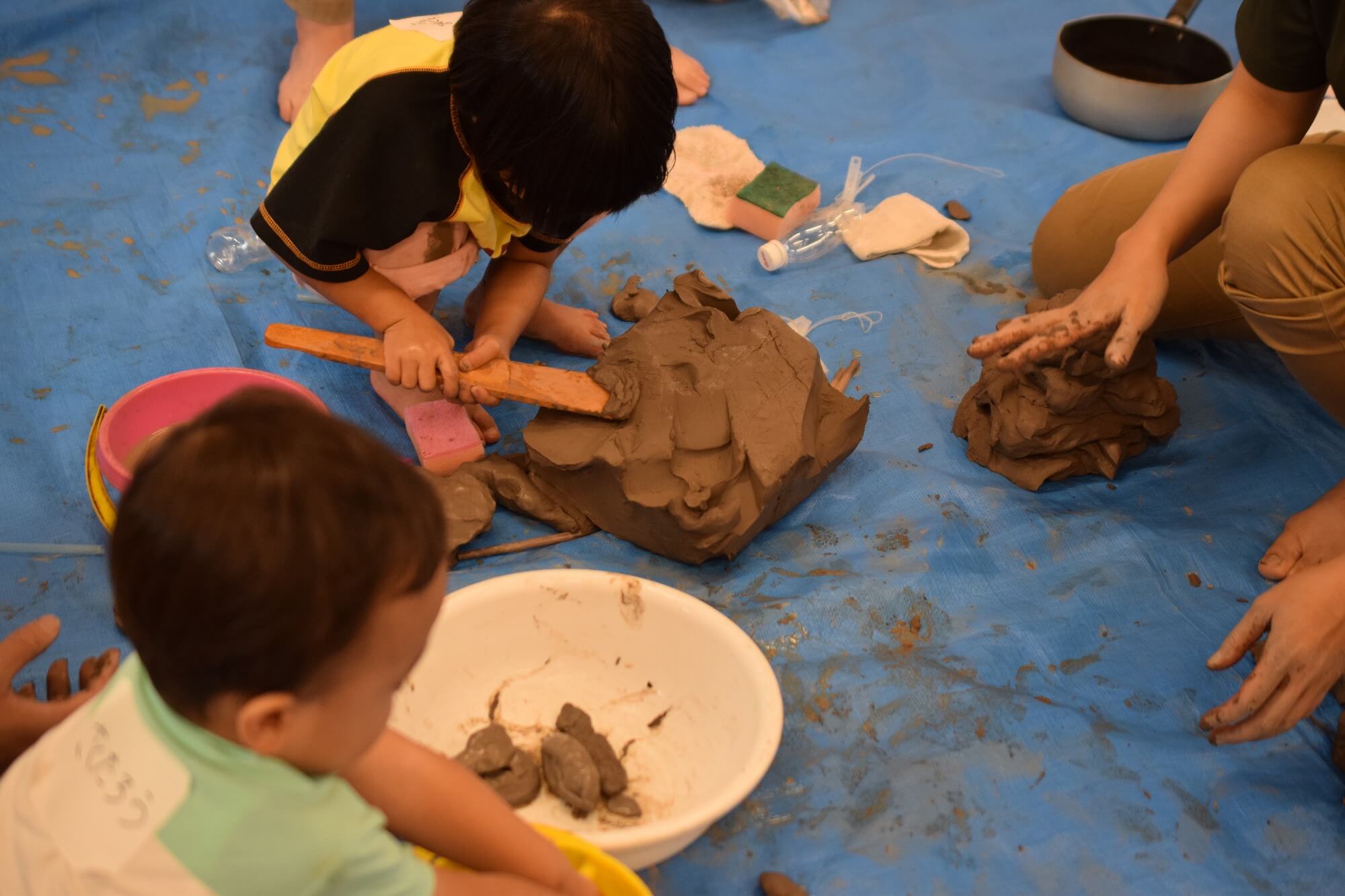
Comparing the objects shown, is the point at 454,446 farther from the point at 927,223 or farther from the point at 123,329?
the point at 927,223

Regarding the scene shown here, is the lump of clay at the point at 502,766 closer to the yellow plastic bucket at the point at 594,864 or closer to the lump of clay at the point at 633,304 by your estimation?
the yellow plastic bucket at the point at 594,864

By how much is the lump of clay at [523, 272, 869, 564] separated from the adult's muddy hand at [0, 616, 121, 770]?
713 millimetres

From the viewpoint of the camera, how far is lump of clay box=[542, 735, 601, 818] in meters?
1.29

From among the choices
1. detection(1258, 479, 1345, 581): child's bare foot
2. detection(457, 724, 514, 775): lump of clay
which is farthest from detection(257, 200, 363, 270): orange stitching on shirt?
detection(1258, 479, 1345, 581): child's bare foot

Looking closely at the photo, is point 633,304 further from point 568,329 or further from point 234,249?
point 234,249

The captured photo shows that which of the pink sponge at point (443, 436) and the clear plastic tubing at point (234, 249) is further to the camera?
the clear plastic tubing at point (234, 249)

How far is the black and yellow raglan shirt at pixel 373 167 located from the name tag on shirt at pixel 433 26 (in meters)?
0.11

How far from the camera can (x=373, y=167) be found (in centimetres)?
159

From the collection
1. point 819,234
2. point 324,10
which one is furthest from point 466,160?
point 324,10

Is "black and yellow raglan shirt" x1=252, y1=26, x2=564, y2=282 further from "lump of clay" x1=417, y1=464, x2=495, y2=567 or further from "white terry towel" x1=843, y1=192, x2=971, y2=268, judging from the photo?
"white terry towel" x1=843, y1=192, x2=971, y2=268

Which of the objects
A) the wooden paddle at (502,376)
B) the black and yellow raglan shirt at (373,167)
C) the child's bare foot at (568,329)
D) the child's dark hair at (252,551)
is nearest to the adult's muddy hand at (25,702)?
the child's dark hair at (252,551)

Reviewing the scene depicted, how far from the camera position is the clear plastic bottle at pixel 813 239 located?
2.26 meters

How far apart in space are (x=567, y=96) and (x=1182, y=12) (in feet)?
7.13

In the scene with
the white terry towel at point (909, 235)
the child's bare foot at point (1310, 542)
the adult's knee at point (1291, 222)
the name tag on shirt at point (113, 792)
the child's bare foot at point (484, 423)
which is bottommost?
the child's bare foot at point (484, 423)
